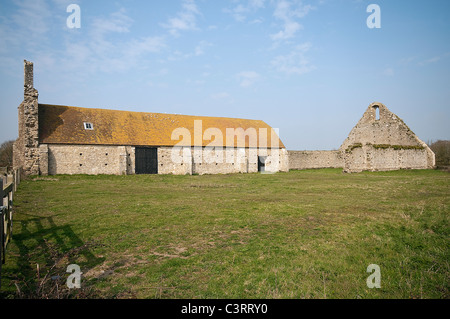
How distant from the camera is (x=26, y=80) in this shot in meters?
25.6

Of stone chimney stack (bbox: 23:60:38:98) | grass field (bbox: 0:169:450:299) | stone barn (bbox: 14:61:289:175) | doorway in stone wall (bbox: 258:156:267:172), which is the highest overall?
stone chimney stack (bbox: 23:60:38:98)

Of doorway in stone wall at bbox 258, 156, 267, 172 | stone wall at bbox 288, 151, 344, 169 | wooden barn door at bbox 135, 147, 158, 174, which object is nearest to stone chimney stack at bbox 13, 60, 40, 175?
wooden barn door at bbox 135, 147, 158, 174

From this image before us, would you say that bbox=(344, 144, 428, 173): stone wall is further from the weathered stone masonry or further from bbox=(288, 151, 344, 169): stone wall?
bbox=(288, 151, 344, 169): stone wall

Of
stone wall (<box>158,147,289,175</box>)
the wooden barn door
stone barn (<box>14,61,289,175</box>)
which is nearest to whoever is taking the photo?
stone barn (<box>14,61,289,175</box>)

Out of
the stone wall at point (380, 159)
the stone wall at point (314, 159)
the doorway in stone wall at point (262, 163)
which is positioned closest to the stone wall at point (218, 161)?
the doorway in stone wall at point (262, 163)

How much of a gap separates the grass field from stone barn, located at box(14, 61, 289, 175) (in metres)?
18.6

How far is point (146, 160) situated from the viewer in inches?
1230

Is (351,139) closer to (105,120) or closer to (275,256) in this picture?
(105,120)

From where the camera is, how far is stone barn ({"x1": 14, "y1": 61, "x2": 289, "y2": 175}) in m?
25.9

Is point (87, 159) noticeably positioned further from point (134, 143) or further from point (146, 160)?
point (146, 160)

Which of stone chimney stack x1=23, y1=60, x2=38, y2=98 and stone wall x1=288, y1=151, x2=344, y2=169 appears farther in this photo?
stone wall x1=288, y1=151, x2=344, y2=169

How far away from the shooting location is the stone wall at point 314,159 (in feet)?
132

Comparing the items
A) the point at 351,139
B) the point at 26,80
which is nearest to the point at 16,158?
the point at 26,80

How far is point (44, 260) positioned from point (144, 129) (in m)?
28.1
